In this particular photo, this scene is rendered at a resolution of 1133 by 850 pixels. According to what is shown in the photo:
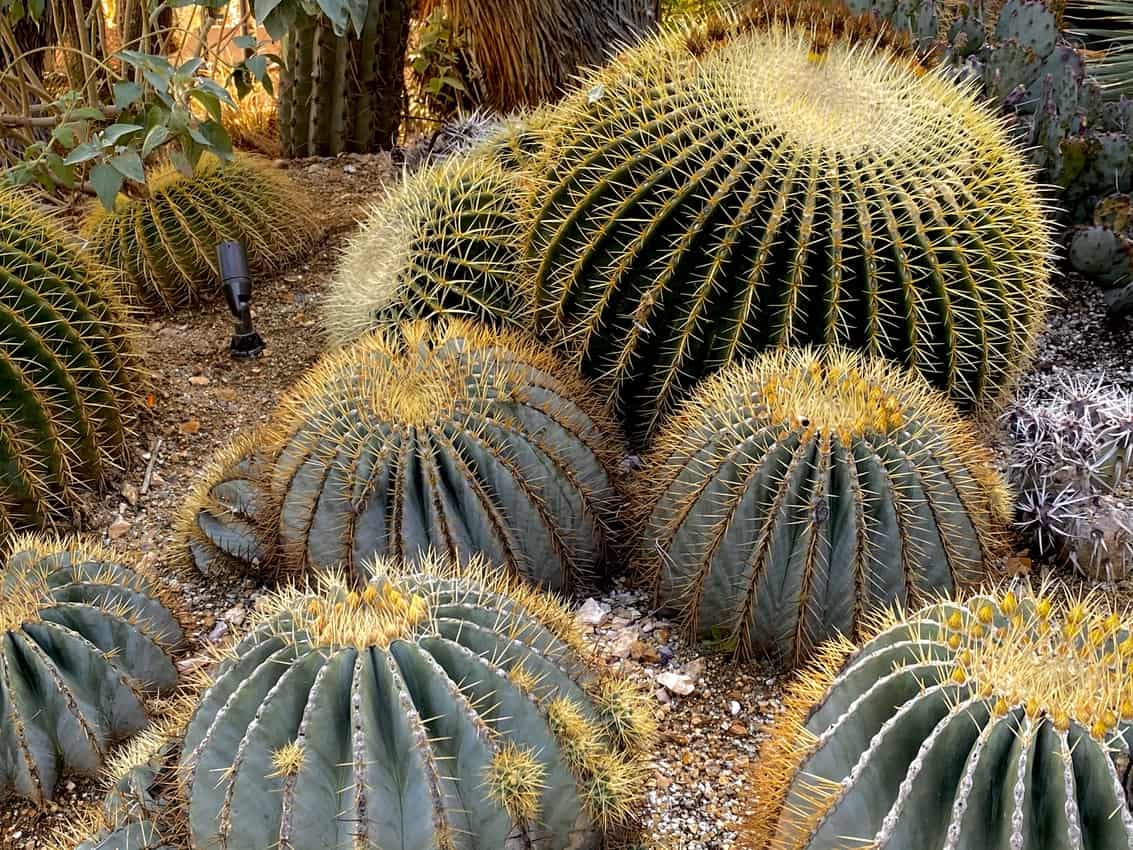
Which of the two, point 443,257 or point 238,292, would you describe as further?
point 238,292

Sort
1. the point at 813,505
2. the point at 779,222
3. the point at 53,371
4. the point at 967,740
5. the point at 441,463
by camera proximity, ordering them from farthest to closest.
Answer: the point at 53,371, the point at 779,222, the point at 441,463, the point at 813,505, the point at 967,740

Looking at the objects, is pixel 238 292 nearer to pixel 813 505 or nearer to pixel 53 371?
pixel 53 371

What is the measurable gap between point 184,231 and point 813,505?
296 cm

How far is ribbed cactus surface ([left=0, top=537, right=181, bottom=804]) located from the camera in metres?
2.47

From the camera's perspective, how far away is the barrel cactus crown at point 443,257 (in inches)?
138

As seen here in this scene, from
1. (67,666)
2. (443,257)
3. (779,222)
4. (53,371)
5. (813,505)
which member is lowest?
(67,666)

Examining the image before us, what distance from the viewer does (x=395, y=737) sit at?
5.91 feet

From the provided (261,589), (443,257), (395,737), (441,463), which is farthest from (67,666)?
(443,257)

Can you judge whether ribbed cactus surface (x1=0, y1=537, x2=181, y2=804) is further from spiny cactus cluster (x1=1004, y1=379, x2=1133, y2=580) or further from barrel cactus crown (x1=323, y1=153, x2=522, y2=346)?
spiny cactus cluster (x1=1004, y1=379, x2=1133, y2=580)

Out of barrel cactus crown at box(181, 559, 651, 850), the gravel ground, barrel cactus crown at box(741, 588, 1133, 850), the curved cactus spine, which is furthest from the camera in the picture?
the curved cactus spine

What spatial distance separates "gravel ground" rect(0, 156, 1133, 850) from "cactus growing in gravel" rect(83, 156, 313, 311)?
0.11 meters

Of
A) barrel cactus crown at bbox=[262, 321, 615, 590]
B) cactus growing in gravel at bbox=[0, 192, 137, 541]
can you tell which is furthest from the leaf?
barrel cactus crown at bbox=[262, 321, 615, 590]

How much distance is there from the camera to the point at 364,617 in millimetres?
1900

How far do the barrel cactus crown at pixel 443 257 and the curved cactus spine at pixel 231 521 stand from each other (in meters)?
0.59
